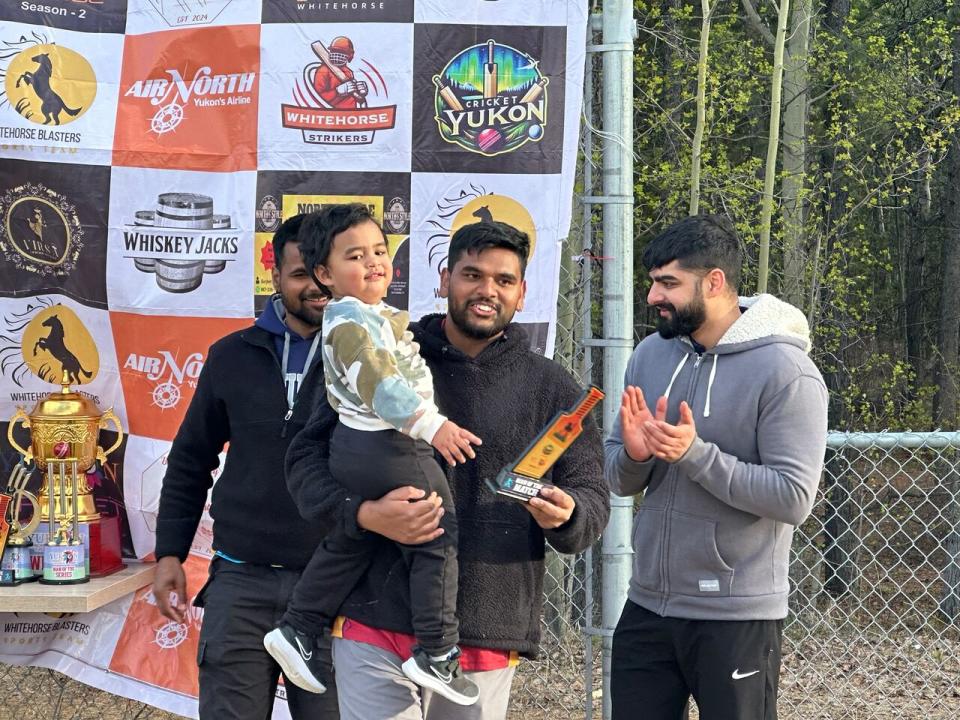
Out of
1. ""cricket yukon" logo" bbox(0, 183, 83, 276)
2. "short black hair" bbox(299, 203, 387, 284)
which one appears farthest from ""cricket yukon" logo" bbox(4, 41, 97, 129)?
"short black hair" bbox(299, 203, 387, 284)

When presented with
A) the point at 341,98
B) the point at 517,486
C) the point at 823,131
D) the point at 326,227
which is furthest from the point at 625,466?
the point at 823,131

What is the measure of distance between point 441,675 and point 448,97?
2.16 metres

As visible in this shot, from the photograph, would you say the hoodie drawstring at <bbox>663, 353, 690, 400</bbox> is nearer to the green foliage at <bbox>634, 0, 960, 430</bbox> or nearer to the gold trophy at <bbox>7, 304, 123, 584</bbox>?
the gold trophy at <bbox>7, 304, 123, 584</bbox>

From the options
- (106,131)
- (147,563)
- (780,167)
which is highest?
(780,167)

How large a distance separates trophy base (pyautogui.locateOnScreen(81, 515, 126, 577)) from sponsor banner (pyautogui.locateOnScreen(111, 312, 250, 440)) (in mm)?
344

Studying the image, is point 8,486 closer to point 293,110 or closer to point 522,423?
point 293,110

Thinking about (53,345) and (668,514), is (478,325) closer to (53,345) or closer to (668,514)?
(668,514)

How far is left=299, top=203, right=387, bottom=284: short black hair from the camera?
283cm

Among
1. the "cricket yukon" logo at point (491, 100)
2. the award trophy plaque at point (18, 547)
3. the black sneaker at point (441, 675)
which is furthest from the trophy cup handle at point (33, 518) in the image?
the black sneaker at point (441, 675)

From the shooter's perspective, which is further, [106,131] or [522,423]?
[106,131]

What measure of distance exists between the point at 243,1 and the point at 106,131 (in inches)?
27.0

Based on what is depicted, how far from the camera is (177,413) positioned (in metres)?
4.26

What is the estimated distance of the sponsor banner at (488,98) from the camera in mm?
3939

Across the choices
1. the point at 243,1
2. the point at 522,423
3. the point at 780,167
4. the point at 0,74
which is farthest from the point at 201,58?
the point at 780,167
